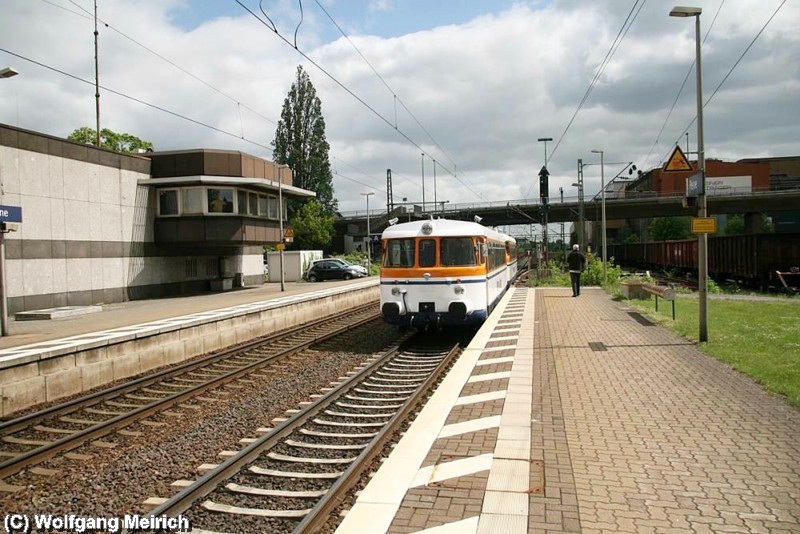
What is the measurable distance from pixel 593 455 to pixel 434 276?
837cm

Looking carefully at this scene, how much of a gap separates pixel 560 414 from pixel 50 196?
19870 millimetres

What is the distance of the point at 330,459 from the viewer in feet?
20.7

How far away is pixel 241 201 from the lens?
28.8 m

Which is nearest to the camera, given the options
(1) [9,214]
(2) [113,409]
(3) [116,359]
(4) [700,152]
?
(2) [113,409]

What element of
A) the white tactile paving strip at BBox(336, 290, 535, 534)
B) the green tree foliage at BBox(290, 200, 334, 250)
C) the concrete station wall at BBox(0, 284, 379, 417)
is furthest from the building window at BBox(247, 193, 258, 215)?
the green tree foliage at BBox(290, 200, 334, 250)

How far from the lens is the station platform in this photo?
14.5ft

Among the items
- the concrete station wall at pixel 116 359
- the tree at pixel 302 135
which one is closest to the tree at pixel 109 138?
the tree at pixel 302 135

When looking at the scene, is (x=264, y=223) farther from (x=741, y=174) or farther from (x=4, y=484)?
(x=741, y=174)

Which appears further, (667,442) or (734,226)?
(734,226)

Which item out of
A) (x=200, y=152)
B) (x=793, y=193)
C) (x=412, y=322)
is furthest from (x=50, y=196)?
(x=793, y=193)

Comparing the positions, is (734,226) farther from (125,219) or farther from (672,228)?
(125,219)

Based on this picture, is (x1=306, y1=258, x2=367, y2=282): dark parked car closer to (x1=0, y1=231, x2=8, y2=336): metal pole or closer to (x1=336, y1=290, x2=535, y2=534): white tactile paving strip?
(x1=0, y1=231, x2=8, y2=336): metal pole

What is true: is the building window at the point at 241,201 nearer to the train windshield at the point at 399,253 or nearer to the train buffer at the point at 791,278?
the train windshield at the point at 399,253

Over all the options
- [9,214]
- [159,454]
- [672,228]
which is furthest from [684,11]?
[672,228]
